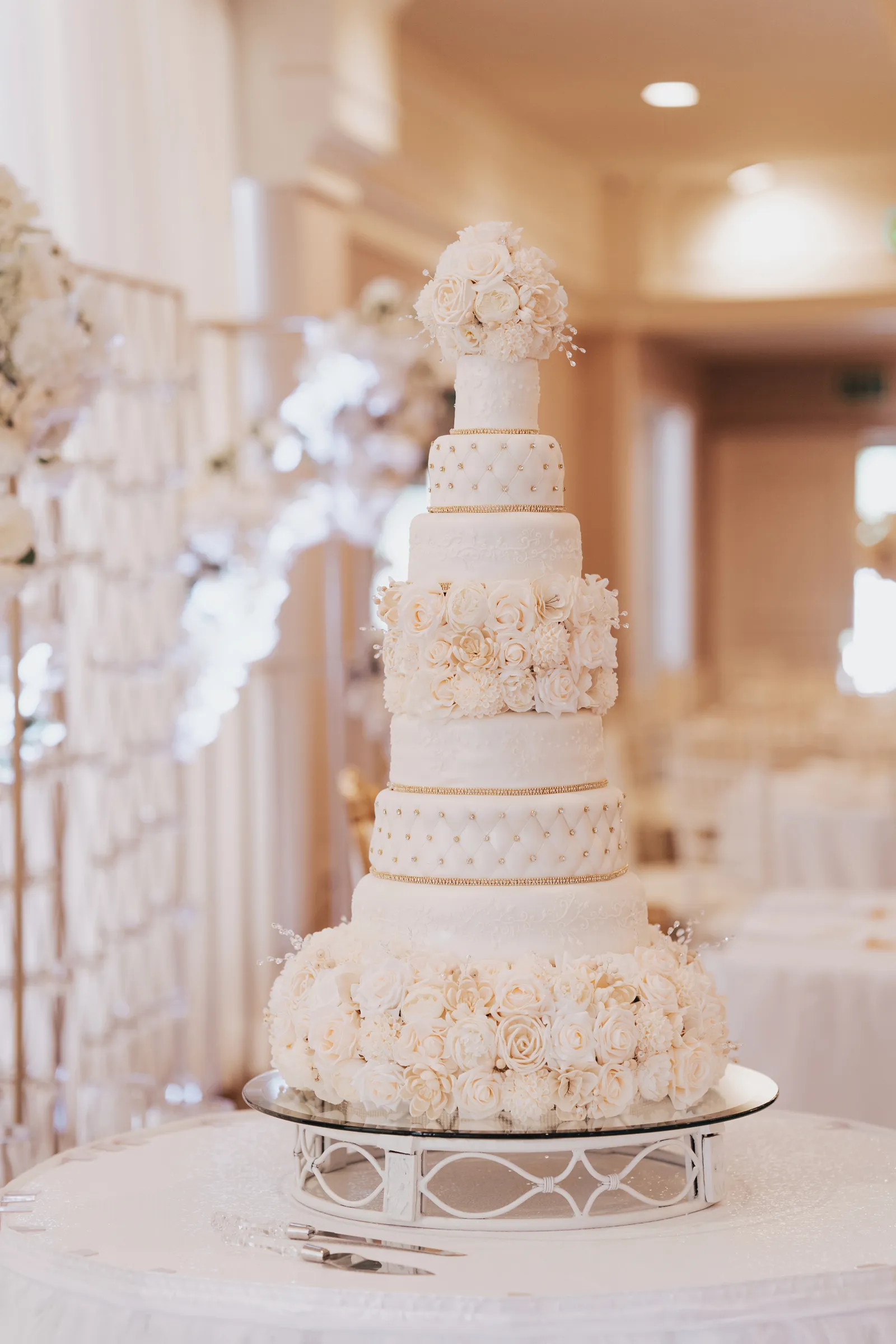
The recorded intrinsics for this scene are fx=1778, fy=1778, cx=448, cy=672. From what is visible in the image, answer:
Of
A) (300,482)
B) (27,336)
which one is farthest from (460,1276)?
(300,482)

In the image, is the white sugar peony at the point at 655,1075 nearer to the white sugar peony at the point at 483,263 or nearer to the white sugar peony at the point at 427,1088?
the white sugar peony at the point at 427,1088

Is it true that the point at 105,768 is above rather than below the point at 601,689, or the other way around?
below

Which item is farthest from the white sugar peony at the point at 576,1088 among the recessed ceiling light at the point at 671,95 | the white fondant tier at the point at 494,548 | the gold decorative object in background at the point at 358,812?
the recessed ceiling light at the point at 671,95

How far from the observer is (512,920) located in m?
2.72

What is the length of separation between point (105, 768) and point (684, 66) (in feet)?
20.0

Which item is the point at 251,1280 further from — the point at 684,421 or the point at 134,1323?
the point at 684,421

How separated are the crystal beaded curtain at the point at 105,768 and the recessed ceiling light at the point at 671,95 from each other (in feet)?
15.6

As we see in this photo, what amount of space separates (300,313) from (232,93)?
3.15 feet

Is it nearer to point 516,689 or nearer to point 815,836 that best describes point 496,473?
point 516,689

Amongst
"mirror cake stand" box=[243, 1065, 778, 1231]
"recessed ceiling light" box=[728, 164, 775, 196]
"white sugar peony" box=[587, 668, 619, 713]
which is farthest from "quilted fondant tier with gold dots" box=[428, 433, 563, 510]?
"recessed ceiling light" box=[728, 164, 775, 196]

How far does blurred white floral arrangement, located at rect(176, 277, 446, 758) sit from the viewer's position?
5879mm

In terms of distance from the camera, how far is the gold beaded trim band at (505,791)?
277 centimetres

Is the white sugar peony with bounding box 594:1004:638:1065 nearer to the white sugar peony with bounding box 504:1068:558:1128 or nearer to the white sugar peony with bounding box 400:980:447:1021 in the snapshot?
the white sugar peony with bounding box 504:1068:558:1128

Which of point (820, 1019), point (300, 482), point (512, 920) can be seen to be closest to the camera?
point (512, 920)
